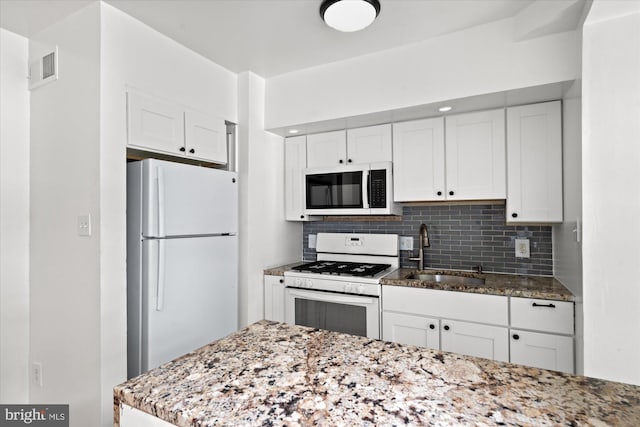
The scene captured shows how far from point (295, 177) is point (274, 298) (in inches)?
44.2

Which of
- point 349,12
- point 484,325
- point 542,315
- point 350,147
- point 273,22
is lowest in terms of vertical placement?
point 484,325

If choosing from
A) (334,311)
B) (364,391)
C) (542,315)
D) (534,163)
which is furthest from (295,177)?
(364,391)

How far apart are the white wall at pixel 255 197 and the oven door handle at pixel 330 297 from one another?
0.35 meters

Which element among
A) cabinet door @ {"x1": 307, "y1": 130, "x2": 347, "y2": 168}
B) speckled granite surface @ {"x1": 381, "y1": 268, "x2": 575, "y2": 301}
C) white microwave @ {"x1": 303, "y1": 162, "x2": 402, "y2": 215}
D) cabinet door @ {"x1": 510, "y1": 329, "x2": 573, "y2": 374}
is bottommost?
cabinet door @ {"x1": 510, "y1": 329, "x2": 573, "y2": 374}

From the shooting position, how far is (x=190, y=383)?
33.9 inches

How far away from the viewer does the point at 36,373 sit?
7.38 feet

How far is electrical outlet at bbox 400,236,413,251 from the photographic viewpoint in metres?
3.03

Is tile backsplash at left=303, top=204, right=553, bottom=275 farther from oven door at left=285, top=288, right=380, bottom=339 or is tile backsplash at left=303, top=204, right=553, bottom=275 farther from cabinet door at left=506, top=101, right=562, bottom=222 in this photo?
oven door at left=285, top=288, right=380, bottom=339

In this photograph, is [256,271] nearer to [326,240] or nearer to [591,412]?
[326,240]

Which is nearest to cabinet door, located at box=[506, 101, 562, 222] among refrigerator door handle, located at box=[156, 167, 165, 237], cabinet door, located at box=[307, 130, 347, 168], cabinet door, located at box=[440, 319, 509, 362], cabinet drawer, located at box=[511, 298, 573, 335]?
cabinet drawer, located at box=[511, 298, 573, 335]

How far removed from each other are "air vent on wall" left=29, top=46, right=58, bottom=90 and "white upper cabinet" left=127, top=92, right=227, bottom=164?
0.55m

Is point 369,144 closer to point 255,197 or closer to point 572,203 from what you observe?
point 255,197

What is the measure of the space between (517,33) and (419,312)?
1.88 meters

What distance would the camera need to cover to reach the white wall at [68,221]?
6.36ft
